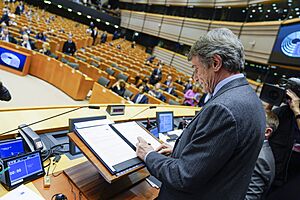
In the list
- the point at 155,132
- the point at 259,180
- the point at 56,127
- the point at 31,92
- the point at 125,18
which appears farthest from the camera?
the point at 125,18

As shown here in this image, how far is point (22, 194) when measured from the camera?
1.07m

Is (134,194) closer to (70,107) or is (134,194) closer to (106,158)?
(106,158)

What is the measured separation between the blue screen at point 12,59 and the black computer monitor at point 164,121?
5.27 m

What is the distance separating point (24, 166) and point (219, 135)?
974mm

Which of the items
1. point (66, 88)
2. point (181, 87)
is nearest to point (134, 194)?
point (66, 88)

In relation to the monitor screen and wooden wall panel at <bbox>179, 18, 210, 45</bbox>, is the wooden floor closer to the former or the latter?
the monitor screen

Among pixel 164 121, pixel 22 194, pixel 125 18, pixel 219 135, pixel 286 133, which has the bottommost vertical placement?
pixel 22 194

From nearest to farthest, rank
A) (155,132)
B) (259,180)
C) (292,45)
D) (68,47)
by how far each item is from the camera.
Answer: (259,180), (155,132), (292,45), (68,47)

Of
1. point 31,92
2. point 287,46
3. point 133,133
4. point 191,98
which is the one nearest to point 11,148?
point 133,133

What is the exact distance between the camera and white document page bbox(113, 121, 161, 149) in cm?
126

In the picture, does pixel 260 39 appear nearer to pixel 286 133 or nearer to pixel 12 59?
pixel 286 133

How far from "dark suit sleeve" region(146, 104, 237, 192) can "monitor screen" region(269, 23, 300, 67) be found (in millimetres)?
6181

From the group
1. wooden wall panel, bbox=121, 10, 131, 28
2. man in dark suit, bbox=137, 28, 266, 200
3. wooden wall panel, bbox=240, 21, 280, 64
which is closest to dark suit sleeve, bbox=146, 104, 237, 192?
man in dark suit, bbox=137, 28, 266, 200

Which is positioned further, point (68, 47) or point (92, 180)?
point (68, 47)
